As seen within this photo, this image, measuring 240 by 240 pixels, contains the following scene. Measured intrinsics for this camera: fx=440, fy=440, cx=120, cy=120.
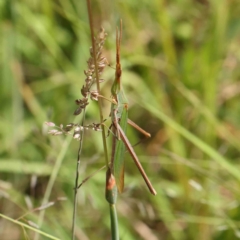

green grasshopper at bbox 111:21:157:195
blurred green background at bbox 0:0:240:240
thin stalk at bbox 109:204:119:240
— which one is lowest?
thin stalk at bbox 109:204:119:240

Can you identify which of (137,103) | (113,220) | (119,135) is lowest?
(113,220)

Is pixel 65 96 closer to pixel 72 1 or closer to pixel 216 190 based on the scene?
pixel 72 1

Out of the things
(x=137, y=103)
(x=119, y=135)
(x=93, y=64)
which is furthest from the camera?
(x=137, y=103)

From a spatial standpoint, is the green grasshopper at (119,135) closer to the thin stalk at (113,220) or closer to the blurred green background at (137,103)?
the thin stalk at (113,220)

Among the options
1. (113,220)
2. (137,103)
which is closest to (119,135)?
(113,220)

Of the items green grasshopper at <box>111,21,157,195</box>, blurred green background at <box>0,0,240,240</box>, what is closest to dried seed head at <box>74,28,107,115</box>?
green grasshopper at <box>111,21,157,195</box>

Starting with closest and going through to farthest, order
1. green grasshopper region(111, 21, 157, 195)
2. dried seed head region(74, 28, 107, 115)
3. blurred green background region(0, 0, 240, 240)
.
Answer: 1. dried seed head region(74, 28, 107, 115)
2. green grasshopper region(111, 21, 157, 195)
3. blurred green background region(0, 0, 240, 240)

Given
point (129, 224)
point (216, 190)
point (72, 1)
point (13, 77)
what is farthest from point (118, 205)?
point (72, 1)

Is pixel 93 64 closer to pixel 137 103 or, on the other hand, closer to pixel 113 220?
pixel 113 220

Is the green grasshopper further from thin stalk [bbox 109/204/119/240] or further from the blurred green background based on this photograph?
the blurred green background
